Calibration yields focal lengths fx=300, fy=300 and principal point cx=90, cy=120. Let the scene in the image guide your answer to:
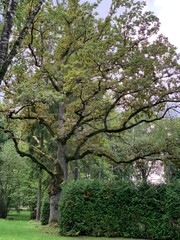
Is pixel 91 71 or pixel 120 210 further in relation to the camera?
pixel 91 71

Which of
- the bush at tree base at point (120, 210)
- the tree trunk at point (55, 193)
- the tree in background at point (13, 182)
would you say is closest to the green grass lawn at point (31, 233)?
the tree trunk at point (55, 193)

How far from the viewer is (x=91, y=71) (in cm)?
1127

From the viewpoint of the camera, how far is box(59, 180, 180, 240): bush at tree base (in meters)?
10.1

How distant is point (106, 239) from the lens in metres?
9.79

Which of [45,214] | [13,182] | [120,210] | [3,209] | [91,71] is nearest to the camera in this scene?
[120,210]

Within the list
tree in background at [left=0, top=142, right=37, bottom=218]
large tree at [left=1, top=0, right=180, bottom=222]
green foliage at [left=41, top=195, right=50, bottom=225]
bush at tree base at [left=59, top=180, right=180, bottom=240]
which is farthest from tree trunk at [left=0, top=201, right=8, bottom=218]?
bush at tree base at [left=59, top=180, right=180, bottom=240]

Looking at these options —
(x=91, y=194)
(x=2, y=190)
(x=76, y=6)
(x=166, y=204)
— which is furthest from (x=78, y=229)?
(x=2, y=190)

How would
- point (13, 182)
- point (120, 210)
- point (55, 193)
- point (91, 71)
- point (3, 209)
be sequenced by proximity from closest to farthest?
point (120, 210)
point (91, 71)
point (55, 193)
point (3, 209)
point (13, 182)

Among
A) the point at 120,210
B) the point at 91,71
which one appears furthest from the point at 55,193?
the point at 91,71

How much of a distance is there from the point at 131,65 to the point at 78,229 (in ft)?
20.4

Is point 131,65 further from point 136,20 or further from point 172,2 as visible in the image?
point 172,2

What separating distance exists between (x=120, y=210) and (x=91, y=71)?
5.18 metres

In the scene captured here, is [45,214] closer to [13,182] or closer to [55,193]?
[55,193]

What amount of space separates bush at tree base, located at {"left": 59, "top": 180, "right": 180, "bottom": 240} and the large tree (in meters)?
3.01
